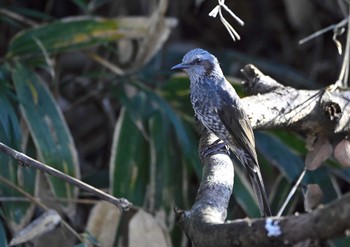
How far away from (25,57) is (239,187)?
4.80 ft

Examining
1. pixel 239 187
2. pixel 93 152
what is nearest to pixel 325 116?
pixel 239 187

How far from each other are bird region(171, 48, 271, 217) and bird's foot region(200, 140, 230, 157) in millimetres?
99

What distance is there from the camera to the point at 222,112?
3.70 m

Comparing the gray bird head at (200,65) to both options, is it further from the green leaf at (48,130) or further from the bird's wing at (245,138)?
the green leaf at (48,130)

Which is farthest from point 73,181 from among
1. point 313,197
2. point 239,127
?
point 239,127

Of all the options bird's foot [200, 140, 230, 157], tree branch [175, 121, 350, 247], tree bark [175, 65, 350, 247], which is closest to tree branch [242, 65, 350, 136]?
tree bark [175, 65, 350, 247]

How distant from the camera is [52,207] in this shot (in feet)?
13.6

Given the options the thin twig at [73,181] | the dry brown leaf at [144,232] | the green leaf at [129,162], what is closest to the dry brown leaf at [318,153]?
the dry brown leaf at [144,232]

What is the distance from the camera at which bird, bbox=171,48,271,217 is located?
11.3 feet

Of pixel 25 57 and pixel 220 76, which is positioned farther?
pixel 25 57

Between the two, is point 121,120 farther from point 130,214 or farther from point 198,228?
point 198,228

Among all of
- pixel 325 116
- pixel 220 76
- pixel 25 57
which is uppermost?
pixel 25 57

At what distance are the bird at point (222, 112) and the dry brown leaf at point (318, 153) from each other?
0.24 metres

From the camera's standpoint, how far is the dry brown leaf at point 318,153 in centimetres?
354
